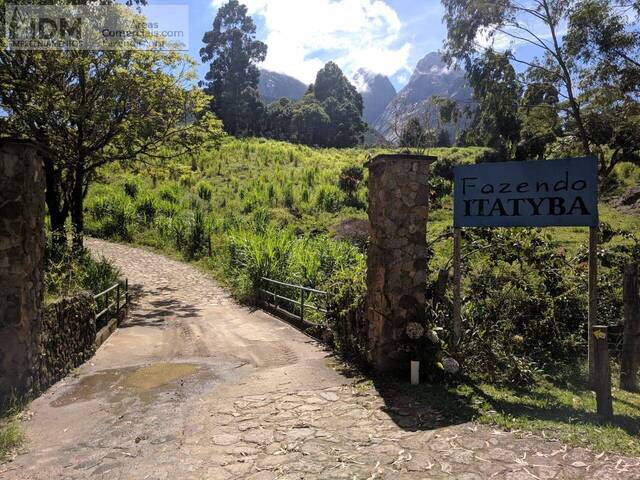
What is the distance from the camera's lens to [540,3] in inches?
453

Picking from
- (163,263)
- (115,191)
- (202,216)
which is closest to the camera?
(163,263)

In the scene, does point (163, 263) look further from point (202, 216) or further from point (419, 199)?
point (419, 199)

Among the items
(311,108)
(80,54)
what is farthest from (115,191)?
(311,108)

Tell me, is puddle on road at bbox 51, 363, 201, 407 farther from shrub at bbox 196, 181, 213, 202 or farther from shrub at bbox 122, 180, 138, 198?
shrub at bbox 122, 180, 138, 198

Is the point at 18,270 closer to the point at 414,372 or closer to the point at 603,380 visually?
the point at 414,372

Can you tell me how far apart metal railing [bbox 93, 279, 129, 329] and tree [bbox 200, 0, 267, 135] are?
4209cm

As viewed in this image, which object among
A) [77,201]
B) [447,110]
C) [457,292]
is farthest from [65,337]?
[447,110]

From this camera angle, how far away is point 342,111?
2132 inches

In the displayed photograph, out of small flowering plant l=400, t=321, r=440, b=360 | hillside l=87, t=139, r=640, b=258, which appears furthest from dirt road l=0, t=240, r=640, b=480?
hillside l=87, t=139, r=640, b=258

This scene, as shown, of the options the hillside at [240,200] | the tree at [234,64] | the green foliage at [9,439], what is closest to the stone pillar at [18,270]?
the green foliage at [9,439]

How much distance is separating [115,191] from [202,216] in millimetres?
7256

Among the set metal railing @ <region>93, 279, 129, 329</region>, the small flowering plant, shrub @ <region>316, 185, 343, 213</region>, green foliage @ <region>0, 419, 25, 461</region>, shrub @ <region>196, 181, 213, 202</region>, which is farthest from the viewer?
shrub @ <region>196, 181, 213, 202</region>

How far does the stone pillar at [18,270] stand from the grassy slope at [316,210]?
4.14m

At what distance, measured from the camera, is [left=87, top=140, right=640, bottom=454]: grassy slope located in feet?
14.1
